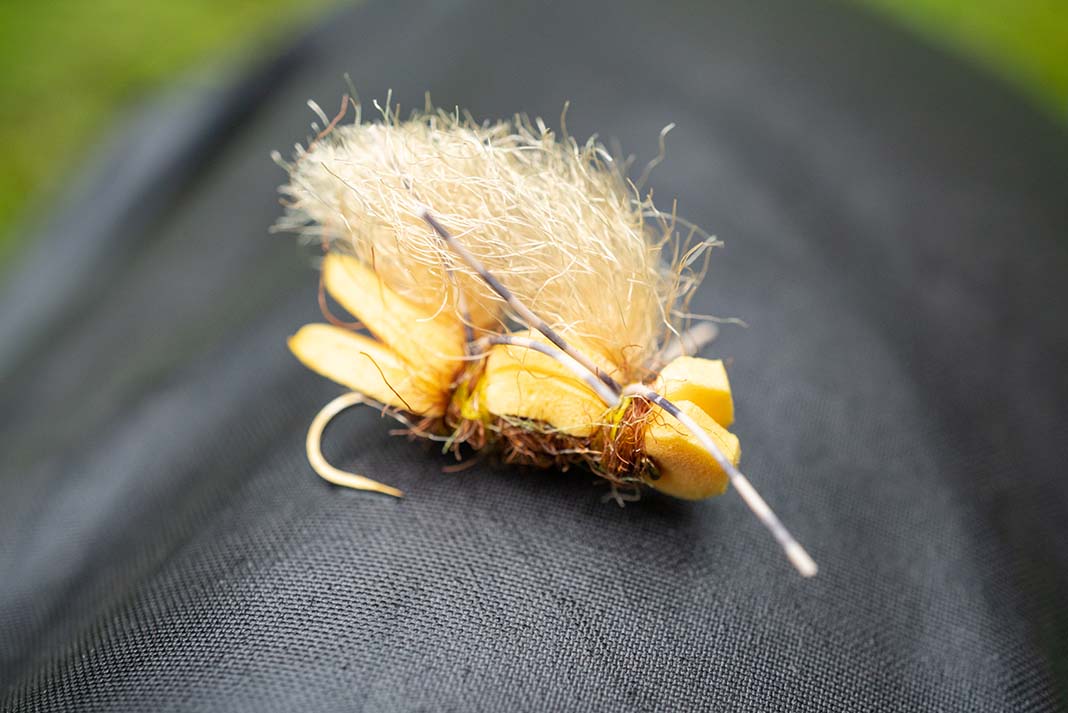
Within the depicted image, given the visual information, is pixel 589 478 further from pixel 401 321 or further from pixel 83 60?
pixel 83 60

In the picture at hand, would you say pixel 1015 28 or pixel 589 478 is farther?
pixel 1015 28

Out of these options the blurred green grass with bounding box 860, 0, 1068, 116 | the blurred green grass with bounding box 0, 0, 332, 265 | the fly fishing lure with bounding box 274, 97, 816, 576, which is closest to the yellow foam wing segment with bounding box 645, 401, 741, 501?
the fly fishing lure with bounding box 274, 97, 816, 576

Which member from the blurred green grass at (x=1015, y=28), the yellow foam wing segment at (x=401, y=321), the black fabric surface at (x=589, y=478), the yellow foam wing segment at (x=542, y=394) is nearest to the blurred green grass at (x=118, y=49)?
the blurred green grass at (x=1015, y=28)

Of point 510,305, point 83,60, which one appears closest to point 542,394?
point 510,305

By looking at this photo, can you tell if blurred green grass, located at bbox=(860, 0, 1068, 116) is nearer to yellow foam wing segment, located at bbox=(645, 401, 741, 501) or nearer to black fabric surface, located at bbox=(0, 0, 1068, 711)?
black fabric surface, located at bbox=(0, 0, 1068, 711)

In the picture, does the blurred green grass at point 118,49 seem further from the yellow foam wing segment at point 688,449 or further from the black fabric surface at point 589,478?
the yellow foam wing segment at point 688,449

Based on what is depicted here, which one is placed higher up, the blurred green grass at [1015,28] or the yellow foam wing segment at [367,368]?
the blurred green grass at [1015,28]

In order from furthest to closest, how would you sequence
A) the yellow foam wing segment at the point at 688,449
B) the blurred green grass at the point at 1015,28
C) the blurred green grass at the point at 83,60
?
the blurred green grass at the point at 1015,28 → the blurred green grass at the point at 83,60 → the yellow foam wing segment at the point at 688,449
